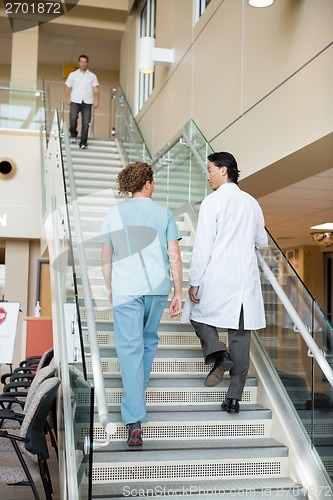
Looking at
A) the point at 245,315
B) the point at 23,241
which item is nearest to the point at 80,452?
the point at 245,315

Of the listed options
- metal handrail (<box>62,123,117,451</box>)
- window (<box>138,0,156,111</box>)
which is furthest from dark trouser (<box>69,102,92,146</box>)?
metal handrail (<box>62,123,117,451</box>)

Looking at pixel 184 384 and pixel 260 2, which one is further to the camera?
pixel 260 2

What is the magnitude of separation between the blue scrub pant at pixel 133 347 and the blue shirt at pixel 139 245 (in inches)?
3.2

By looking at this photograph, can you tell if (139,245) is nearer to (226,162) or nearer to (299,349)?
(226,162)

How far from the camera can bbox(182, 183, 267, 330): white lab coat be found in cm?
425

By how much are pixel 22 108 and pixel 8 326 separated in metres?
5.59

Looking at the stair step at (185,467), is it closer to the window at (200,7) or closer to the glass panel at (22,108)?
the window at (200,7)

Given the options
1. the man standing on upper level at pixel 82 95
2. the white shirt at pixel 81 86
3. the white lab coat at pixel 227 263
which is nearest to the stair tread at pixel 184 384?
the white lab coat at pixel 227 263

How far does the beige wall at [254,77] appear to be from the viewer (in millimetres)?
4785

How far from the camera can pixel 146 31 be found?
507 inches

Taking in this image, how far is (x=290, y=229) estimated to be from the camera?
10227mm

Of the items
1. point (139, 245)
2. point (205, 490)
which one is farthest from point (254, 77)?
point (205, 490)

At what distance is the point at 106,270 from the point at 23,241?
29.4 feet

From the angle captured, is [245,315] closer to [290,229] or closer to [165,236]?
[165,236]
